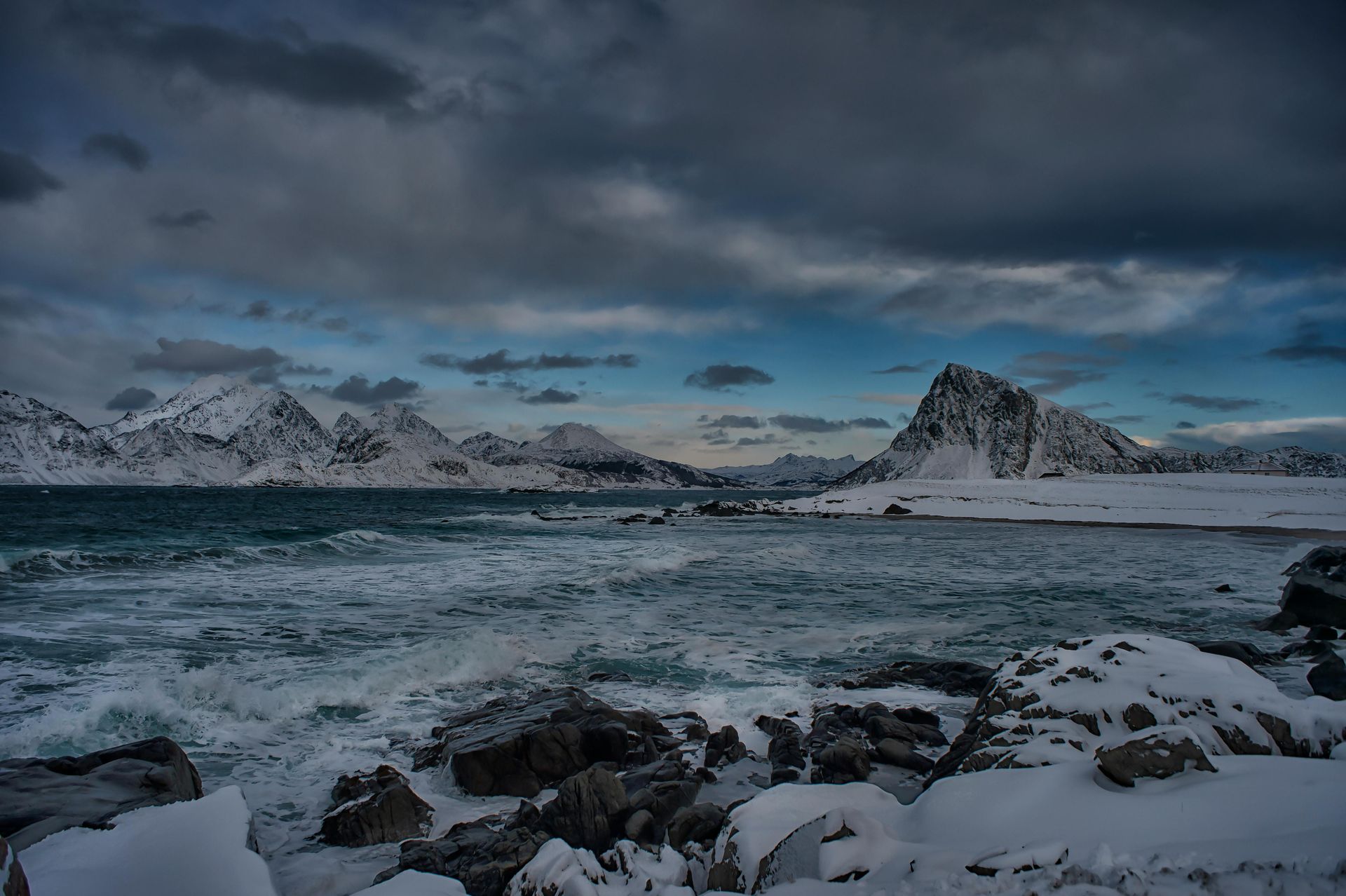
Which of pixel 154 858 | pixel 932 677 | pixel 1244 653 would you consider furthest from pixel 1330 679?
pixel 154 858

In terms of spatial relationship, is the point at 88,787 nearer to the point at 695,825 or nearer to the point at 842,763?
the point at 695,825

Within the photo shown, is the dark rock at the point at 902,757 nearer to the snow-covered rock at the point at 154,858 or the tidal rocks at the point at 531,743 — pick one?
the tidal rocks at the point at 531,743

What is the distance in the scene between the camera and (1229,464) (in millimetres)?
125500

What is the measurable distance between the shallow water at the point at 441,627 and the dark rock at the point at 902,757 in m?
2.03

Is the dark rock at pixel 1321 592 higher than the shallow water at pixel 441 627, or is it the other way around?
the dark rock at pixel 1321 592

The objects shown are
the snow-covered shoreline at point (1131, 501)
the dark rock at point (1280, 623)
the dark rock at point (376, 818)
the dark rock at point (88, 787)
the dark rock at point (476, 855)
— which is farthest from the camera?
the snow-covered shoreline at point (1131, 501)

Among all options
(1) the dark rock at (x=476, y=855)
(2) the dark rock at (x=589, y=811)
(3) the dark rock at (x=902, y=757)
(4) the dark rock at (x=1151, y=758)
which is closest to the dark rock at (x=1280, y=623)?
Result: (3) the dark rock at (x=902, y=757)

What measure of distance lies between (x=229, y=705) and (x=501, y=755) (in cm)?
417

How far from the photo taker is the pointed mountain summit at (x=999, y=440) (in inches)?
4016

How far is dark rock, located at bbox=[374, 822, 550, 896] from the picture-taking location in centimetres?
396

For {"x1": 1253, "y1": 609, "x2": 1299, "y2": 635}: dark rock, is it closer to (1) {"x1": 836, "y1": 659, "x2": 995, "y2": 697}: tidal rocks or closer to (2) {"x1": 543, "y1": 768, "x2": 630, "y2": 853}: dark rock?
(1) {"x1": 836, "y1": 659, "x2": 995, "y2": 697}: tidal rocks

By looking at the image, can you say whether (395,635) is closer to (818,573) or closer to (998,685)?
(998,685)

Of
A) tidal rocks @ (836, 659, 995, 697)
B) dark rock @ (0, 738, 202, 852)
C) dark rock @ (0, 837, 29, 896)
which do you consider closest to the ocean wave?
dark rock @ (0, 738, 202, 852)

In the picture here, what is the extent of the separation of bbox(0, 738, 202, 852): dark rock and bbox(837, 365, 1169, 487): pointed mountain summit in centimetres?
10641
